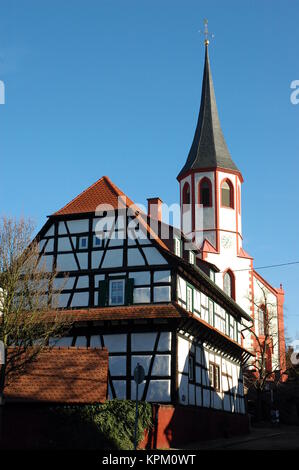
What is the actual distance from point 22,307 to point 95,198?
799 centimetres

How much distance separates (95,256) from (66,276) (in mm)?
1709

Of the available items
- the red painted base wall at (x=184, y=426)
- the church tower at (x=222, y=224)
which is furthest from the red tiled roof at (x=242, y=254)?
the red painted base wall at (x=184, y=426)

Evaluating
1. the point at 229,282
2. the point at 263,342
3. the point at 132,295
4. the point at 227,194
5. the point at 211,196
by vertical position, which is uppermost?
the point at 227,194

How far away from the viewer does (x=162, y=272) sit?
30.2m

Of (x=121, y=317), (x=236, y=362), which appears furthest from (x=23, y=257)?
(x=236, y=362)

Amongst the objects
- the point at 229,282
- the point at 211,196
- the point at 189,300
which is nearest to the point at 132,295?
the point at 189,300

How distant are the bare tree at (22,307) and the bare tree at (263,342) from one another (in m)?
30.8

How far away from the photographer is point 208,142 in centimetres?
6556

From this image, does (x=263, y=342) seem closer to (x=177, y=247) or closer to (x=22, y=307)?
(x=177, y=247)

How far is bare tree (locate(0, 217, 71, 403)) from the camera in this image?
25.5m

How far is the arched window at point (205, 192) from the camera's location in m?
62.4

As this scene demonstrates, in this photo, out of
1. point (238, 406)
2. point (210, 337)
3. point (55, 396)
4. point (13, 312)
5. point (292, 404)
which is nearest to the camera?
point (55, 396)

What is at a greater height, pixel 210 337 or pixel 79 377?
pixel 210 337

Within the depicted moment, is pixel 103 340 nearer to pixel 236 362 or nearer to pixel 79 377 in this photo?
pixel 79 377
